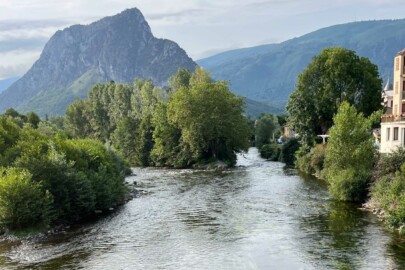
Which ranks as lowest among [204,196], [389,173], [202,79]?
[204,196]

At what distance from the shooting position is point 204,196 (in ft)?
191

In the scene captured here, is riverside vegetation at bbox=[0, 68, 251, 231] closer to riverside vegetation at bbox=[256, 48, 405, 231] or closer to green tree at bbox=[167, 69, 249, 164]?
green tree at bbox=[167, 69, 249, 164]

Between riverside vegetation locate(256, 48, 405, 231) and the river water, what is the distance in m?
2.78

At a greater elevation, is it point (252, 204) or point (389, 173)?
point (389, 173)

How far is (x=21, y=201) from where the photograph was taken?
39.3m

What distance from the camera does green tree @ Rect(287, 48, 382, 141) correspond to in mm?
83250

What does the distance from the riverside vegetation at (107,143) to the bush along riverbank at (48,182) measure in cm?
8

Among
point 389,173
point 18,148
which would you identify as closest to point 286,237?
point 389,173

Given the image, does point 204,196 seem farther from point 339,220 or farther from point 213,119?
point 213,119

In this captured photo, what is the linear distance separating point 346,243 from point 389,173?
16.0m

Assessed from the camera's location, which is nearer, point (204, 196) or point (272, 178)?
point (204, 196)

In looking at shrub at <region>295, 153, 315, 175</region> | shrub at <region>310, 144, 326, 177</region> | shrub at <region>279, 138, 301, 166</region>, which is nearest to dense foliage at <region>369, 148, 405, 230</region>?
shrub at <region>310, 144, 326, 177</region>

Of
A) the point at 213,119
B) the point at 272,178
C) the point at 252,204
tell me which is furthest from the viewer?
the point at 213,119

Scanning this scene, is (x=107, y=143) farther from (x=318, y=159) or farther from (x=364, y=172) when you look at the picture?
(x=364, y=172)
